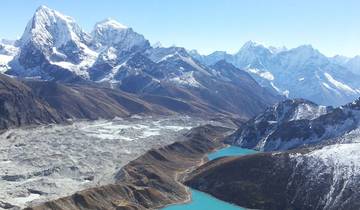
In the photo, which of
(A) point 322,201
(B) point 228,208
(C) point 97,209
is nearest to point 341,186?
(A) point 322,201

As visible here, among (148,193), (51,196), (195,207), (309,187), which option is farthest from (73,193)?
(309,187)

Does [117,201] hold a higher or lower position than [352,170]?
lower

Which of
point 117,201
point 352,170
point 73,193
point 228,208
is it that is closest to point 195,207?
point 228,208

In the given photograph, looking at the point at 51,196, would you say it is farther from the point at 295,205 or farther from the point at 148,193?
the point at 295,205

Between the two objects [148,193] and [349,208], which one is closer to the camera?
[349,208]

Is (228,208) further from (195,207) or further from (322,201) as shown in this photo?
(322,201)

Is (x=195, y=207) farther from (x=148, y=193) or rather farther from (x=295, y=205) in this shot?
(x=295, y=205)

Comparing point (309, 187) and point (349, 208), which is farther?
point (309, 187)

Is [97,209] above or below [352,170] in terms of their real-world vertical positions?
below
